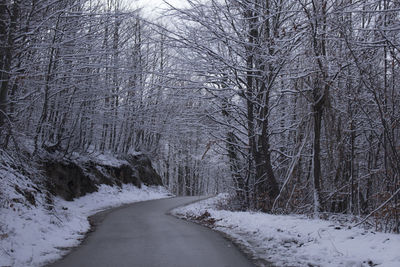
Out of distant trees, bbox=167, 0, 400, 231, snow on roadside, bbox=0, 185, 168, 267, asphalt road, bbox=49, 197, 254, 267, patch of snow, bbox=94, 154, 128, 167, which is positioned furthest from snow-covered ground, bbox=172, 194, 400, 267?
patch of snow, bbox=94, 154, 128, 167

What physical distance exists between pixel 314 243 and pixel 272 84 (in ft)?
20.0

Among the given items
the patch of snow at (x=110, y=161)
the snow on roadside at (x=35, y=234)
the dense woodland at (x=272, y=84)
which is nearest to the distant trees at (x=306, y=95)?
the dense woodland at (x=272, y=84)

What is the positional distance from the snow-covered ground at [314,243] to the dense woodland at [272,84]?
0.76m

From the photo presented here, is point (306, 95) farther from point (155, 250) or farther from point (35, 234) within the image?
point (35, 234)

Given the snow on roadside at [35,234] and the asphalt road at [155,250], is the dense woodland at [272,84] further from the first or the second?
the asphalt road at [155,250]

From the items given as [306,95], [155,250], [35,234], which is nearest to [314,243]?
[155,250]

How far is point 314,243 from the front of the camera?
6383 millimetres

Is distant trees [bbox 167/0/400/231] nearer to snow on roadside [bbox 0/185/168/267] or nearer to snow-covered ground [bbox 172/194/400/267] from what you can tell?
snow-covered ground [bbox 172/194/400/267]

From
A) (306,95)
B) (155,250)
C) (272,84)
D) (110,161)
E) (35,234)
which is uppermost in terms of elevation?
(272,84)

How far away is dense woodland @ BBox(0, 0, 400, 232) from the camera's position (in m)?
7.29

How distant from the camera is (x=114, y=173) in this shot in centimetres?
2686

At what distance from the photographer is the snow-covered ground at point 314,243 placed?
5078 mm

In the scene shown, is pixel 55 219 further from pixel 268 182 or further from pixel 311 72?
pixel 311 72

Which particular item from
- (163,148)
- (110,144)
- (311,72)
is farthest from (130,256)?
(163,148)
